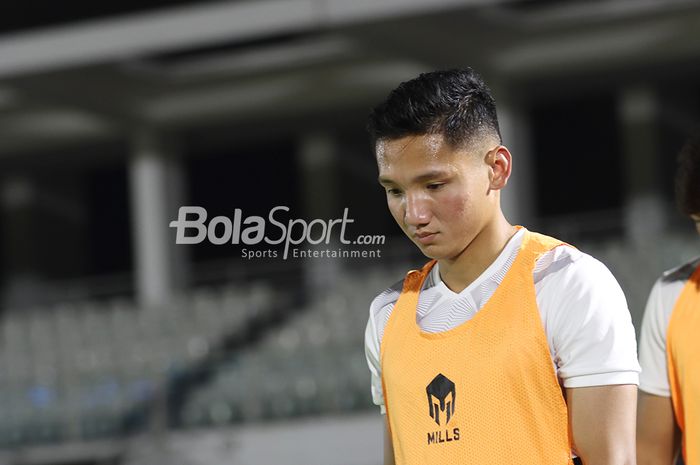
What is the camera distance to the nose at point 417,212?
1750 mm

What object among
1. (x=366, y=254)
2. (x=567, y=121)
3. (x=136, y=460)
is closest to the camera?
(x=136, y=460)

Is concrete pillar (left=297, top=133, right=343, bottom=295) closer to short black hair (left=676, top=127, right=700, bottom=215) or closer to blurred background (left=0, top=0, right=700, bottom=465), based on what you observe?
blurred background (left=0, top=0, right=700, bottom=465)

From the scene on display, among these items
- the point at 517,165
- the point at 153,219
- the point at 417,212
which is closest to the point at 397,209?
the point at 417,212

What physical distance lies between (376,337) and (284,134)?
14.0 meters

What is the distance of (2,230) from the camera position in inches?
704

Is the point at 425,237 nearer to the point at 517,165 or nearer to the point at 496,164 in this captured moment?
the point at 496,164

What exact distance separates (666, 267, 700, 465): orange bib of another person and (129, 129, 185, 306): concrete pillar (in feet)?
41.2

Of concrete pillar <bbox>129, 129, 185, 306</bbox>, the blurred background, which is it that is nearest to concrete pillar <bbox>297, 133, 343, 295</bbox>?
the blurred background

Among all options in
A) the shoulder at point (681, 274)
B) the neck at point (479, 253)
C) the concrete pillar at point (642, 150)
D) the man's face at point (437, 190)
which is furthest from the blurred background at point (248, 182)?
the man's face at point (437, 190)

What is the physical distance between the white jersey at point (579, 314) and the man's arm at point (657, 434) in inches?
27.4

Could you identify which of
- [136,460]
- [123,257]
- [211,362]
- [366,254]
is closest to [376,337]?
[136,460]

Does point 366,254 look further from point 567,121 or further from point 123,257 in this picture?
point 123,257

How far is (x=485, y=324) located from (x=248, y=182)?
15.3m

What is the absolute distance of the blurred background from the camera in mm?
9289
